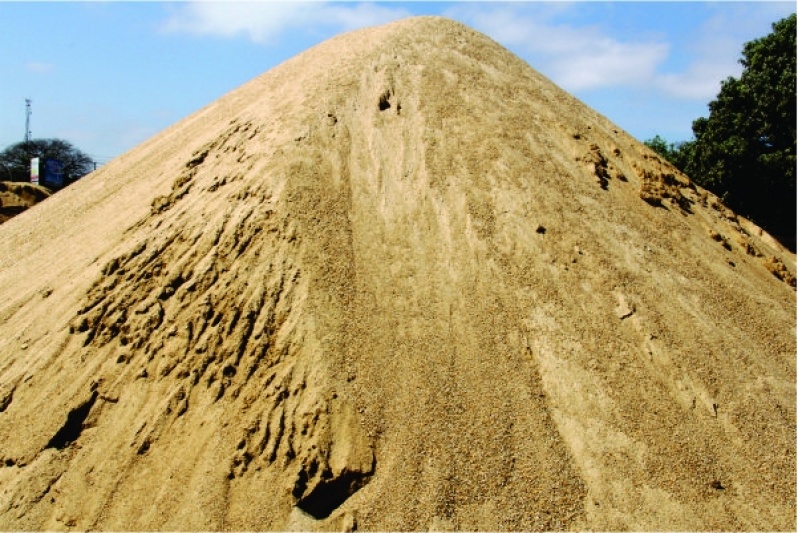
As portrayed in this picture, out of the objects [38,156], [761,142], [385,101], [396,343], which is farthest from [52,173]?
[761,142]

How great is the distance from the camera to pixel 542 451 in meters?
8.10

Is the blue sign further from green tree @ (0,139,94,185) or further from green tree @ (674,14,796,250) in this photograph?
green tree @ (674,14,796,250)

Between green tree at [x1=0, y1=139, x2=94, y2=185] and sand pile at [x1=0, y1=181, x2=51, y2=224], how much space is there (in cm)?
1378

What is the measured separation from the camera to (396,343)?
Answer: 29.2 feet

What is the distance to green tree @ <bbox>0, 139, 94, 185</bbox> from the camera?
40938 mm

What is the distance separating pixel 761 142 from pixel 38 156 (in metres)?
40.3

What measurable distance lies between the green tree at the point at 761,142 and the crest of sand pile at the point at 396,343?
6143mm

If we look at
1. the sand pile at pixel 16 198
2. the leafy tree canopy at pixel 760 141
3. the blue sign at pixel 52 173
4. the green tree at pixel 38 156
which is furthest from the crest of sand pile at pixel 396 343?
the green tree at pixel 38 156

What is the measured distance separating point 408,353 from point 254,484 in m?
2.54

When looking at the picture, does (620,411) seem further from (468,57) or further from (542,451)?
(468,57)

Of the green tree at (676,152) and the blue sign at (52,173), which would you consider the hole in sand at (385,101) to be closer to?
the green tree at (676,152)

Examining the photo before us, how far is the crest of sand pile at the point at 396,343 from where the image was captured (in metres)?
7.80

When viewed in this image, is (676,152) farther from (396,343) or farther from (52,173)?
(52,173)

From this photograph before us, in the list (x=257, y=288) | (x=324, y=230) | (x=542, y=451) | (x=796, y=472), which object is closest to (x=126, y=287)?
(x=257, y=288)
